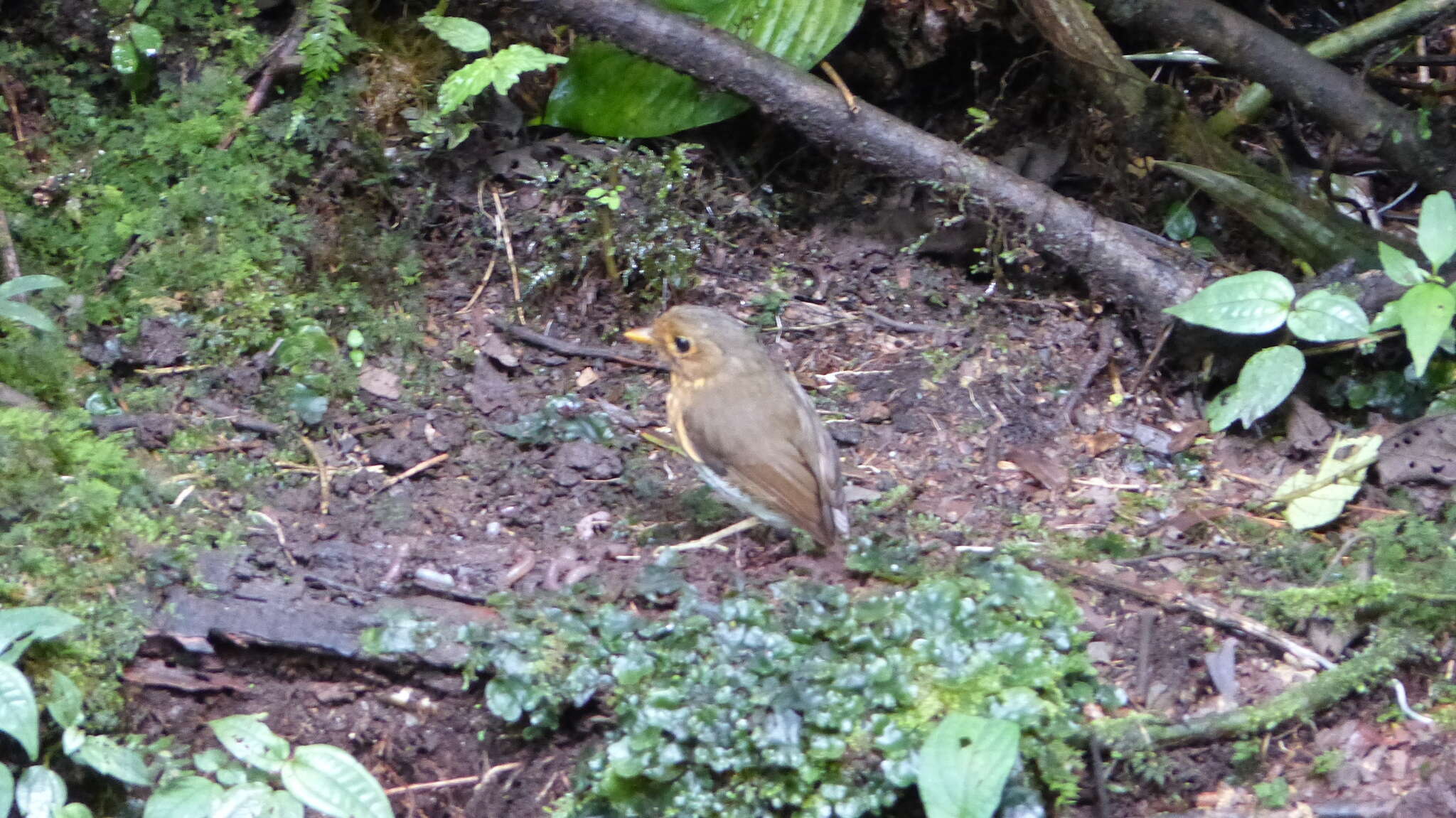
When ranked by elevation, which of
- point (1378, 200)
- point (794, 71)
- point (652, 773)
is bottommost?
point (652, 773)

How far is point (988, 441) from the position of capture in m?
4.20

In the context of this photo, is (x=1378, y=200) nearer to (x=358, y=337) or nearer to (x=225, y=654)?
(x=358, y=337)

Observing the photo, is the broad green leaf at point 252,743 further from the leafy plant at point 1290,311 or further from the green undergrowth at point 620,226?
the leafy plant at point 1290,311

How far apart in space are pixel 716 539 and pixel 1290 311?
199 cm

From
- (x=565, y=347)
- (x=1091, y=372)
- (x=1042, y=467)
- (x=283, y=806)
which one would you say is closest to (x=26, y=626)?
(x=283, y=806)

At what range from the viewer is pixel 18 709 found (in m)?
2.67

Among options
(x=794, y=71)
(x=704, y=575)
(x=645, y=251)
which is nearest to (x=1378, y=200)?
(x=794, y=71)

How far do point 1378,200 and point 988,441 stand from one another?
221cm

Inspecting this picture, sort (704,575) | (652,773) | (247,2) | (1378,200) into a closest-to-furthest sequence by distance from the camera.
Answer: (652,773), (704,575), (247,2), (1378,200)

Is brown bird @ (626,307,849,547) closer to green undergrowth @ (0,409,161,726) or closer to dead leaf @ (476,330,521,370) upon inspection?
dead leaf @ (476,330,521,370)

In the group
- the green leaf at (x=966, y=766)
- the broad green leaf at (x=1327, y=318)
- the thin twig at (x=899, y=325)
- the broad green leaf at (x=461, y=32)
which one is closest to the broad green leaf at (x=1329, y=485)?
the broad green leaf at (x=1327, y=318)

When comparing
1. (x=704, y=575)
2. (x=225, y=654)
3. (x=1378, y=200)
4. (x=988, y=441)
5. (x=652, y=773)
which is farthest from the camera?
(x=1378, y=200)

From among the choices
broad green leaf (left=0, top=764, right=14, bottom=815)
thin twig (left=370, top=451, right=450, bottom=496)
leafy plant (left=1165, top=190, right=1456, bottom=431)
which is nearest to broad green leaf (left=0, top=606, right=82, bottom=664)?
broad green leaf (left=0, top=764, right=14, bottom=815)

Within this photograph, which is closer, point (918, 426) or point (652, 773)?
point (652, 773)
